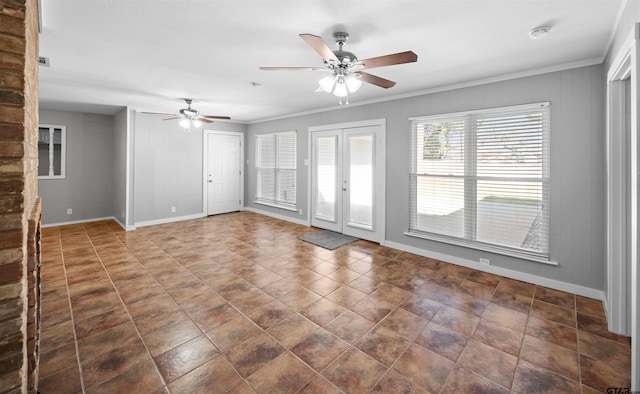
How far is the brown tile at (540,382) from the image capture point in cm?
181

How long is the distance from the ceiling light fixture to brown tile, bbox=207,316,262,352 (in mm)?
3418

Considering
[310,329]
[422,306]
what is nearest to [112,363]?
[310,329]

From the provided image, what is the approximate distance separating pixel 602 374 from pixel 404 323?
1320 mm

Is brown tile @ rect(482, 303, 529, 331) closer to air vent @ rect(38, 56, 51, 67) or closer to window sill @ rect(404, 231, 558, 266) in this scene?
window sill @ rect(404, 231, 558, 266)

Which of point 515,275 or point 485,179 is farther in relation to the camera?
point 485,179

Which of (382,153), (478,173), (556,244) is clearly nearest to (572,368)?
(556,244)

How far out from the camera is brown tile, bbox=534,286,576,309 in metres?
2.91

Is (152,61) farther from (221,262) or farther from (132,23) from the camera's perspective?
(221,262)

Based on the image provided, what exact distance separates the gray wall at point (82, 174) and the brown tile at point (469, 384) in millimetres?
7793

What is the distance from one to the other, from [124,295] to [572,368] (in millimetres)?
3981

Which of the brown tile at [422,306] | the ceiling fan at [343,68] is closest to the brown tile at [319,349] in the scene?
the brown tile at [422,306]

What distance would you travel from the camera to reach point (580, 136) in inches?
120

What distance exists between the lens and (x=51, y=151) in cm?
603

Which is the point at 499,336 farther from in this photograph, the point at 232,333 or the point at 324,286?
the point at 232,333
